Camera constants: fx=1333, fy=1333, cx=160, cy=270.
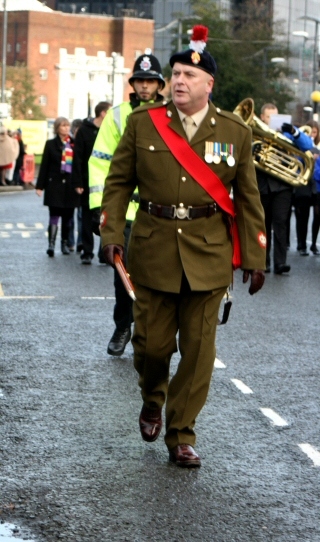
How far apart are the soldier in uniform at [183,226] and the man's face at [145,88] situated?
7.07 ft

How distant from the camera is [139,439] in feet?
21.9

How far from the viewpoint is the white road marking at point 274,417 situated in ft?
23.5

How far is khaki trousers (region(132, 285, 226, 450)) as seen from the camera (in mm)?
6188

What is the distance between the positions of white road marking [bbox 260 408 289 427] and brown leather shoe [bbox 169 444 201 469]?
1.10 meters

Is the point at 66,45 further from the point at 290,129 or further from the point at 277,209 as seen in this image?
the point at 277,209

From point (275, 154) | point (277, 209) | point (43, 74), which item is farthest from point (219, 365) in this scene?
point (43, 74)

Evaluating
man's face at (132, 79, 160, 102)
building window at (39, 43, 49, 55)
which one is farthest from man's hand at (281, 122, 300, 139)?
building window at (39, 43, 49, 55)

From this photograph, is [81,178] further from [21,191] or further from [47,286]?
[21,191]

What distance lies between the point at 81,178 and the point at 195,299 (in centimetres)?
1011

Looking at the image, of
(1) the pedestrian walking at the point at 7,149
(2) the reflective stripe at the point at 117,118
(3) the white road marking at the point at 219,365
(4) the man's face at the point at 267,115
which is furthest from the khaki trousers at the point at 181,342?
(1) the pedestrian walking at the point at 7,149

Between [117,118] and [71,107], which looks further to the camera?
[71,107]

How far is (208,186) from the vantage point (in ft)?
20.0

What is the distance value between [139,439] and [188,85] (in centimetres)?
182

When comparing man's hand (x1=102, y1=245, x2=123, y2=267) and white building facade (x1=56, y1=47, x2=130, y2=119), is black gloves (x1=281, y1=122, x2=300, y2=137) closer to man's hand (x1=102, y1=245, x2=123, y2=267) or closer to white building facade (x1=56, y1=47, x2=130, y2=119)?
man's hand (x1=102, y1=245, x2=123, y2=267)
